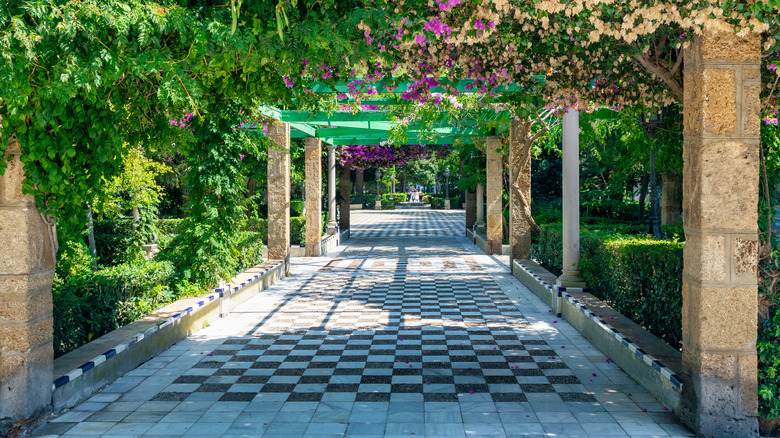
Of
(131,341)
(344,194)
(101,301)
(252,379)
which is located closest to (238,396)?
(252,379)

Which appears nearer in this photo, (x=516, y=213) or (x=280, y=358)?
(x=280, y=358)

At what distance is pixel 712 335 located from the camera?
4383 millimetres

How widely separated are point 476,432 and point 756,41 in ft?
11.1

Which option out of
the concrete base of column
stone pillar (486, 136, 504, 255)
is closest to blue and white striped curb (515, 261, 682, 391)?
the concrete base of column

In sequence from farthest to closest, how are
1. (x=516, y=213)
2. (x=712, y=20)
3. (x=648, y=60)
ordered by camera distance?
(x=516, y=213)
(x=648, y=60)
(x=712, y=20)

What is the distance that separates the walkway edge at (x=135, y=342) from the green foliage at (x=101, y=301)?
10.2 inches

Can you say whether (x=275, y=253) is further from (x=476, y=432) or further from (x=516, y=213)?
(x=476, y=432)

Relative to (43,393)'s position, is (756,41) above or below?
above

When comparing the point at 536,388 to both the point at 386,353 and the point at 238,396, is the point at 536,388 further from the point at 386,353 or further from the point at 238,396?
the point at 238,396

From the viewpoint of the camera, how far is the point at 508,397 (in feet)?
17.6

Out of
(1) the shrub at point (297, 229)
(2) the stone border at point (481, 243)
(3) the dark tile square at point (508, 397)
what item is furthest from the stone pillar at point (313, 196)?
(3) the dark tile square at point (508, 397)

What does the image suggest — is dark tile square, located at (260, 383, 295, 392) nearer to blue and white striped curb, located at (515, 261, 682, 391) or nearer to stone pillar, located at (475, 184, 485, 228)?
blue and white striped curb, located at (515, 261, 682, 391)

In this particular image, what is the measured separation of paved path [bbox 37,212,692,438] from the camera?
4.69m

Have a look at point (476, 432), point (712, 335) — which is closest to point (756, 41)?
point (712, 335)
